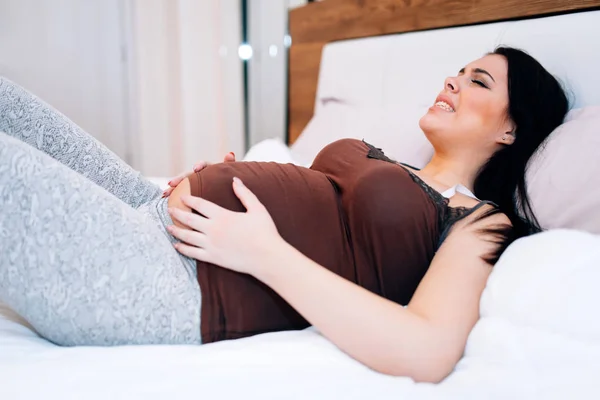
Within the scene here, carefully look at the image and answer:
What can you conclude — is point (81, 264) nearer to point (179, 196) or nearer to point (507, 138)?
point (179, 196)

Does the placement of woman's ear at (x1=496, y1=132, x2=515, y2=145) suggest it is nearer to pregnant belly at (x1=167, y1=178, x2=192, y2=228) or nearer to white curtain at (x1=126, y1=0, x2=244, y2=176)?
pregnant belly at (x1=167, y1=178, x2=192, y2=228)

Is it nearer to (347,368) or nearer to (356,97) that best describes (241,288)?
(347,368)

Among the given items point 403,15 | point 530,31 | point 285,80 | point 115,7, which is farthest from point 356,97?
point 115,7

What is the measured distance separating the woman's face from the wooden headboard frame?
11.4 inches

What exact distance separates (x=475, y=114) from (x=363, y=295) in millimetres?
626

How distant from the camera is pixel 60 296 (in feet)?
2.28

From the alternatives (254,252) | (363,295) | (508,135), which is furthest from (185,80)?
(363,295)

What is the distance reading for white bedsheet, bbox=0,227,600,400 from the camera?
24.6 inches

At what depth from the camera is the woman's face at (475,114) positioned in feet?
3.79

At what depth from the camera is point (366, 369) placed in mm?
→ 692

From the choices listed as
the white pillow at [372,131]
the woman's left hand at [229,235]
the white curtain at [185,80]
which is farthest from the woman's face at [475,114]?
the white curtain at [185,80]

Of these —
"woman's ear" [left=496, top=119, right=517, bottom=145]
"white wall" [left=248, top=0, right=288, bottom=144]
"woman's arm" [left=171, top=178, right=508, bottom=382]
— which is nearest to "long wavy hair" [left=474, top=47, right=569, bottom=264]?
"woman's ear" [left=496, top=119, right=517, bottom=145]

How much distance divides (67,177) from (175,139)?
2.64 m

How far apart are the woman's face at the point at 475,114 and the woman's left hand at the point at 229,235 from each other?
1.76 ft
